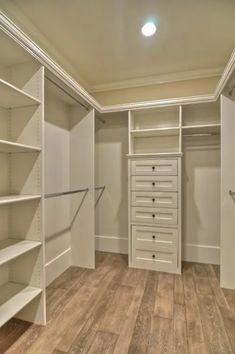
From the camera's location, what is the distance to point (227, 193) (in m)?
2.23

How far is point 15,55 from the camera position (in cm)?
160

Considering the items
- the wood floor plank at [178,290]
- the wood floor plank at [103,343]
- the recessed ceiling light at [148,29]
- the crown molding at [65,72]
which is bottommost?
the wood floor plank at [178,290]

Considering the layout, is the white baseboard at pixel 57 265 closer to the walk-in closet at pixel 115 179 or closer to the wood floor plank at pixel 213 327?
the walk-in closet at pixel 115 179

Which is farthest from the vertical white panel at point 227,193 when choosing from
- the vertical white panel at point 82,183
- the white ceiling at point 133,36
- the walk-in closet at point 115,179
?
the vertical white panel at point 82,183

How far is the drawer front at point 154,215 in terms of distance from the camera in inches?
101

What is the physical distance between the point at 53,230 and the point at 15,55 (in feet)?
5.81

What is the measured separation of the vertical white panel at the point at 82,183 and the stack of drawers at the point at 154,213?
0.53 m

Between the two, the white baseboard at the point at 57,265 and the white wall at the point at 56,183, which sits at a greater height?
the white wall at the point at 56,183

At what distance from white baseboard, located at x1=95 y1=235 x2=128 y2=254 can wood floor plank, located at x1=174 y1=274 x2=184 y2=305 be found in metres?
0.91

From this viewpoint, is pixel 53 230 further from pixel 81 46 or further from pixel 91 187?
pixel 81 46

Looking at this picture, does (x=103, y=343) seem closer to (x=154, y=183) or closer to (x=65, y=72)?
(x=154, y=183)

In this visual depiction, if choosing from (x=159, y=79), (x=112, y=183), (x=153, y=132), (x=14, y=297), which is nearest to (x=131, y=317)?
(x=14, y=297)

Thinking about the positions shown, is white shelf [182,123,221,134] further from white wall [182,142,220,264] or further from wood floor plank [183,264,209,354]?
wood floor plank [183,264,209,354]

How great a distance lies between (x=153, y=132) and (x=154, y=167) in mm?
539
